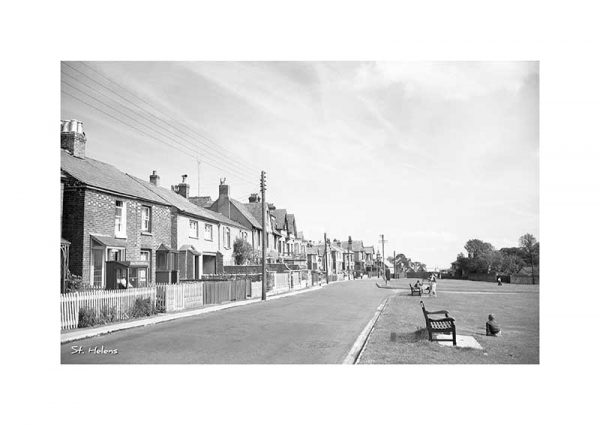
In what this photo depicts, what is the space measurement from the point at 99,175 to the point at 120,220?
2.35 meters

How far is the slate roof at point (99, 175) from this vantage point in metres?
19.3

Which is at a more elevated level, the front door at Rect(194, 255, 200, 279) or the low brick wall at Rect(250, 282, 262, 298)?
→ the front door at Rect(194, 255, 200, 279)

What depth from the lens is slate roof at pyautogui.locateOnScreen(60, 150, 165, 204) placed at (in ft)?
63.4

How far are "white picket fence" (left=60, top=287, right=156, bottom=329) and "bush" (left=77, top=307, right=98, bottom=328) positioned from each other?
87mm

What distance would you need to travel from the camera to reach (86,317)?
554 inches

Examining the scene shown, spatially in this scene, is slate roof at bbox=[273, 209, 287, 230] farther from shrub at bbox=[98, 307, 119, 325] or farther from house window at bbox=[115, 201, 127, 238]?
shrub at bbox=[98, 307, 119, 325]

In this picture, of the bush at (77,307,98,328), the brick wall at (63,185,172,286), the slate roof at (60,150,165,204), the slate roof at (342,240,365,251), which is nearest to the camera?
the bush at (77,307,98,328)

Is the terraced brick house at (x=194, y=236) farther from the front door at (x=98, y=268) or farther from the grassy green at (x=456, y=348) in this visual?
the grassy green at (x=456, y=348)

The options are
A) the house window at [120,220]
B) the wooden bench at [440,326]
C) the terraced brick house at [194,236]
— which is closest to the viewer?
the wooden bench at [440,326]

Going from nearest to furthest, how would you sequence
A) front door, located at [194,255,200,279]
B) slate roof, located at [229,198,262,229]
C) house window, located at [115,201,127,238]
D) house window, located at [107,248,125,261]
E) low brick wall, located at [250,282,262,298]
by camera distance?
house window, located at [107,248,125,261]
house window, located at [115,201,127,238]
low brick wall, located at [250,282,262,298]
front door, located at [194,255,200,279]
slate roof, located at [229,198,262,229]

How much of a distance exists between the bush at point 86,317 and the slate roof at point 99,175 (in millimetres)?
6663

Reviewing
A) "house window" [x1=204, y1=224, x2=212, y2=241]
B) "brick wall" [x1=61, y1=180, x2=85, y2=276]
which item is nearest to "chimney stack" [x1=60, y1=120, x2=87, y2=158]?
"brick wall" [x1=61, y1=180, x2=85, y2=276]

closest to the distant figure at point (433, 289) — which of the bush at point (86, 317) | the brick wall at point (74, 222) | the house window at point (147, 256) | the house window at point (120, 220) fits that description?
the house window at point (147, 256)
